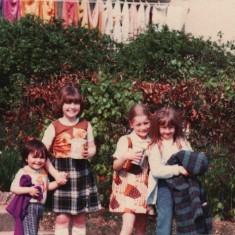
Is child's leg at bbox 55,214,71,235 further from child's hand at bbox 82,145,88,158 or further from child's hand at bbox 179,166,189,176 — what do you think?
child's hand at bbox 179,166,189,176

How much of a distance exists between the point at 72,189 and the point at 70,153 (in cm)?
30

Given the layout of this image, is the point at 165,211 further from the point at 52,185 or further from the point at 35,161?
the point at 35,161

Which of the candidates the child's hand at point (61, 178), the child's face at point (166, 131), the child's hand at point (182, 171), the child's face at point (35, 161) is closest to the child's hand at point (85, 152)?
the child's hand at point (61, 178)

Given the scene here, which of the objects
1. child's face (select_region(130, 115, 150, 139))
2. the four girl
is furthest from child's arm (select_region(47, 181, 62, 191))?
child's face (select_region(130, 115, 150, 139))

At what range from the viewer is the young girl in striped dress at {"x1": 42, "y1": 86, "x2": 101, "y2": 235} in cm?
627

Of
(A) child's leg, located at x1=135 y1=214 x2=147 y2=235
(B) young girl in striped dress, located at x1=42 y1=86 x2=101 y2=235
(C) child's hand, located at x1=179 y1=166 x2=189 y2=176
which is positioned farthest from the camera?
(A) child's leg, located at x1=135 y1=214 x2=147 y2=235

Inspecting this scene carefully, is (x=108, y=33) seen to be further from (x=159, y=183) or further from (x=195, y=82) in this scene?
(x=159, y=183)

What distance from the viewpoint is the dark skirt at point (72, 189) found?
628cm

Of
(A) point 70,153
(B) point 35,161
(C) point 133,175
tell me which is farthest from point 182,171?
(B) point 35,161

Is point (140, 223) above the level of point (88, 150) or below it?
below

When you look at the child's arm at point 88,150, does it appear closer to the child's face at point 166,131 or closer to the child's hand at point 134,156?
the child's hand at point 134,156

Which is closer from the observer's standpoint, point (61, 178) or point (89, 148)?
point (61, 178)

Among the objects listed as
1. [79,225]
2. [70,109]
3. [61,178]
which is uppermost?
[70,109]

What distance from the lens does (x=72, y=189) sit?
6.29 meters
